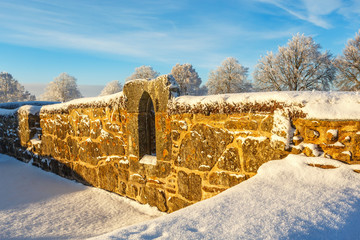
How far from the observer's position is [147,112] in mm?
3182

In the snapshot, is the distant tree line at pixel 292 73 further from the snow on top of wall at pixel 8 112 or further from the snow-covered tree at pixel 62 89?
the snow on top of wall at pixel 8 112

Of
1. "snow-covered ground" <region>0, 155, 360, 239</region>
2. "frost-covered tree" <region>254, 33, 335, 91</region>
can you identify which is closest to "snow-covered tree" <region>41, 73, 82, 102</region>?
"frost-covered tree" <region>254, 33, 335, 91</region>

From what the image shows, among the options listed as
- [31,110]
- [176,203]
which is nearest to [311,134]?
[176,203]

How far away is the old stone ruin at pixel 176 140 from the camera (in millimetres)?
1807

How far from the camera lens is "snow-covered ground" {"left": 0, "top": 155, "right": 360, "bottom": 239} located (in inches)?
40.4

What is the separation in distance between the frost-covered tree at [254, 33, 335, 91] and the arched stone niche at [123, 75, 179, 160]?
→ 863 inches

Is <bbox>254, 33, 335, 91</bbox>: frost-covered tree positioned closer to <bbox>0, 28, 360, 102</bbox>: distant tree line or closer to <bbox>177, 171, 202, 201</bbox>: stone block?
<bbox>0, 28, 360, 102</bbox>: distant tree line

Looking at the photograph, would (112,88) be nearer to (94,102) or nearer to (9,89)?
(9,89)

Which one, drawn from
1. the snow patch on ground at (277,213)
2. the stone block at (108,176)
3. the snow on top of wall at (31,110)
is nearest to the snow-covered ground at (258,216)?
the snow patch on ground at (277,213)

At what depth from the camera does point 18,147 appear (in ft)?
18.9

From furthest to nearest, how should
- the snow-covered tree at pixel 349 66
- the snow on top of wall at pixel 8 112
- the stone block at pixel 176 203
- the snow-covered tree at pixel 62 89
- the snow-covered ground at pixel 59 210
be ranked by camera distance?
the snow-covered tree at pixel 62 89
the snow-covered tree at pixel 349 66
the snow on top of wall at pixel 8 112
the stone block at pixel 176 203
the snow-covered ground at pixel 59 210

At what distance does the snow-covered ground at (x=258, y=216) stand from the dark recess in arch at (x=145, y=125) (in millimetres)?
846

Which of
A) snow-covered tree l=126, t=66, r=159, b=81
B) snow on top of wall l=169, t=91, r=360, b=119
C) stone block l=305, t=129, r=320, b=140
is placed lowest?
stone block l=305, t=129, r=320, b=140

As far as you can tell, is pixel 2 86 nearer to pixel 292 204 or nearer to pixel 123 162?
pixel 123 162
